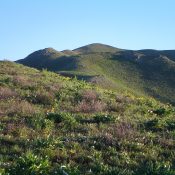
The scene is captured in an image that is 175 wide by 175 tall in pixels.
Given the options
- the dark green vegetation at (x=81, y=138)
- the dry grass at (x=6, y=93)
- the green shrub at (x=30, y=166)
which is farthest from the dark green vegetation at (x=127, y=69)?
the green shrub at (x=30, y=166)

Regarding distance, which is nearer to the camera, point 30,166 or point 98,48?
point 30,166

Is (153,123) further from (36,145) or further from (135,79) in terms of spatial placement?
(135,79)

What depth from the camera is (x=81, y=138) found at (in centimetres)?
1499

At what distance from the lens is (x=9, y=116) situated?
18.3 m

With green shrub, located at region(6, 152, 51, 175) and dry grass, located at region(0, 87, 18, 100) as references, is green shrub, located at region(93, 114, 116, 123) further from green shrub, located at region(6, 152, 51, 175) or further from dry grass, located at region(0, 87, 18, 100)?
dry grass, located at region(0, 87, 18, 100)

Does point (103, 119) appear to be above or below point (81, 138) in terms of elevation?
above

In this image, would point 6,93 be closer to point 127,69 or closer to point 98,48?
point 127,69

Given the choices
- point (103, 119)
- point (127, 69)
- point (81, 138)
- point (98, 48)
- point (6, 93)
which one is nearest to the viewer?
point (81, 138)

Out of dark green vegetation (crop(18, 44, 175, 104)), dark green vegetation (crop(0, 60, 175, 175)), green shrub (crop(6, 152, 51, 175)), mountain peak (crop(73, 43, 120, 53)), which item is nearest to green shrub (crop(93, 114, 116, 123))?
dark green vegetation (crop(0, 60, 175, 175))

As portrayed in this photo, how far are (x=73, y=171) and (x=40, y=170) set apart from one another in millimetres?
786

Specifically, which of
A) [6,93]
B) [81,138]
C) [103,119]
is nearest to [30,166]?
[81,138]

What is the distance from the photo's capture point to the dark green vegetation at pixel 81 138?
12281 millimetres

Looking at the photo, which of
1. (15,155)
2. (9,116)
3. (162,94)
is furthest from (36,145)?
(162,94)

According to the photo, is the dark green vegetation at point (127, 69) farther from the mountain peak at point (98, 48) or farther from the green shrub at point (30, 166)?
the green shrub at point (30, 166)
